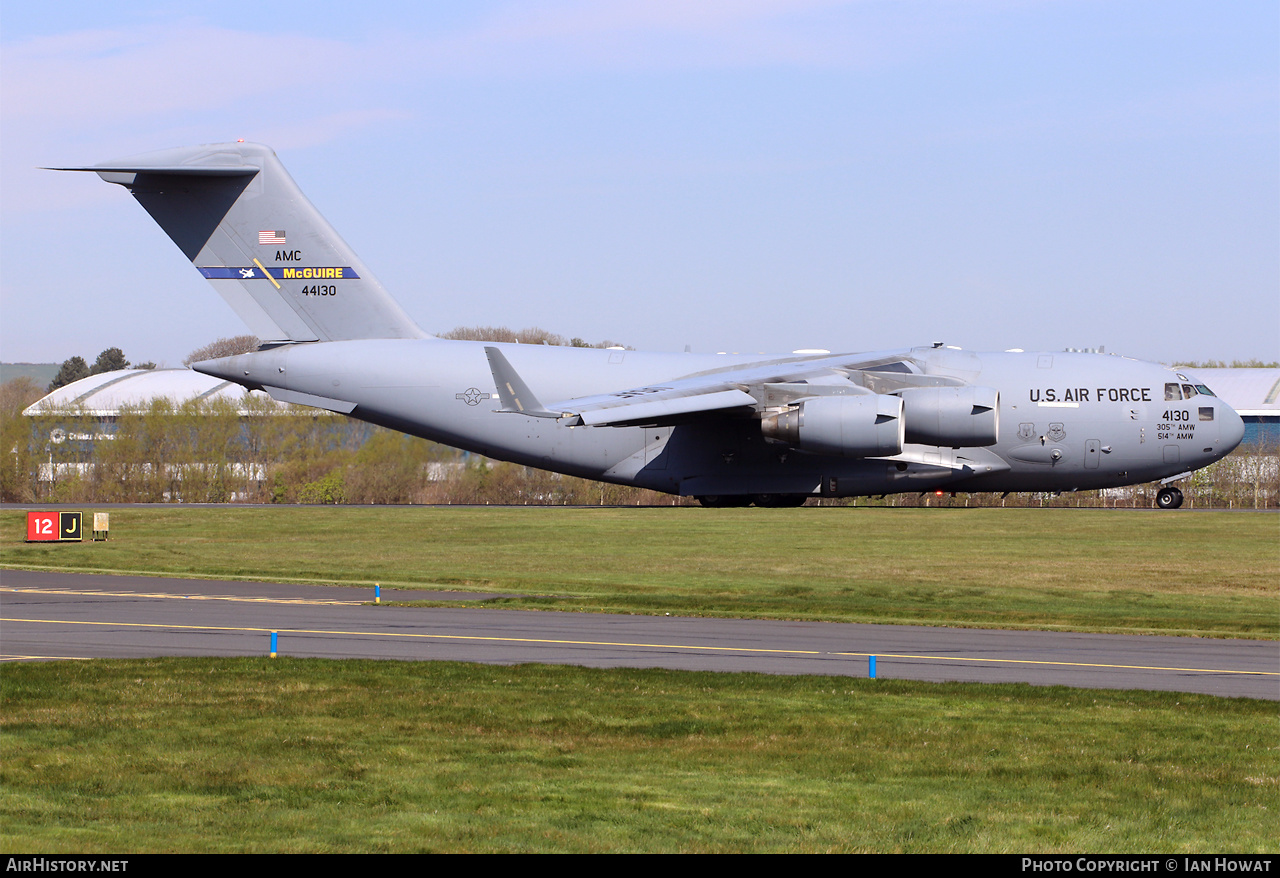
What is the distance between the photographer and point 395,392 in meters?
32.6

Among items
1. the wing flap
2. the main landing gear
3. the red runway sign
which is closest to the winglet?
the wing flap

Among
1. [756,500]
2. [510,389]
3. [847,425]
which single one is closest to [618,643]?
[510,389]

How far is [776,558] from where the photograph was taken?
94.9 feet

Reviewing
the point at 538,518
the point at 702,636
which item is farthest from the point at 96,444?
the point at 702,636

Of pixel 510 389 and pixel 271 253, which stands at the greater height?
pixel 271 253

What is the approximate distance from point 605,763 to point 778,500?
78.4ft

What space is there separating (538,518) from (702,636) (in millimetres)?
18758

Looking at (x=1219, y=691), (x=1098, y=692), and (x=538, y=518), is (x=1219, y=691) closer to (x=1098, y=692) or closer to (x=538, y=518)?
(x=1098, y=692)

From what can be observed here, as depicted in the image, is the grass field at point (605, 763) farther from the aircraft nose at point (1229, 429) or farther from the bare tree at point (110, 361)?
the bare tree at point (110, 361)

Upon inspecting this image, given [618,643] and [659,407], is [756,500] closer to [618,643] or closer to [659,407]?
[659,407]

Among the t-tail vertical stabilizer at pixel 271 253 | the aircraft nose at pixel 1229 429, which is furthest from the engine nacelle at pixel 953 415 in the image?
the t-tail vertical stabilizer at pixel 271 253

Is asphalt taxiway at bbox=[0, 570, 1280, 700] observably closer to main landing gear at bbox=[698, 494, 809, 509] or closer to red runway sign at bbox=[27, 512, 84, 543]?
main landing gear at bbox=[698, 494, 809, 509]

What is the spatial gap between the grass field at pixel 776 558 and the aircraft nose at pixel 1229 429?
2.04 m

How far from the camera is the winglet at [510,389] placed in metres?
27.9
